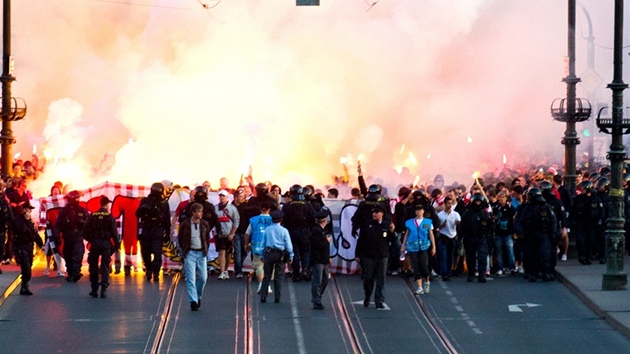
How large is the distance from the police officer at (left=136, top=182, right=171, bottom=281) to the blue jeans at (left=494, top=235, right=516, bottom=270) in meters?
5.29

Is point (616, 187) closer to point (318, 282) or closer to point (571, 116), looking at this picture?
point (318, 282)

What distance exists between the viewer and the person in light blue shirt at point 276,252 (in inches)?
882

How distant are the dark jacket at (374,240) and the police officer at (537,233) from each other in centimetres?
369

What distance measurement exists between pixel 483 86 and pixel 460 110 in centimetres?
98

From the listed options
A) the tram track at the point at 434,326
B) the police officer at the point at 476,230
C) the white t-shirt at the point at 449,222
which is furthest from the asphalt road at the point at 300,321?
the white t-shirt at the point at 449,222

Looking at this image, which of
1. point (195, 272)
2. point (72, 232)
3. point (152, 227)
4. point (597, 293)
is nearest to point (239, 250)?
point (152, 227)

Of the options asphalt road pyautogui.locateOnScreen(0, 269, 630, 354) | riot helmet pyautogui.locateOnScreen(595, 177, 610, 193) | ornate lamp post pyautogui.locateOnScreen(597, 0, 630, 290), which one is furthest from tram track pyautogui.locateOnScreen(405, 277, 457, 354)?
riot helmet pyautogui.locateOnScreen(595, 177, 610, 193)

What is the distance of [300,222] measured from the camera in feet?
81.3

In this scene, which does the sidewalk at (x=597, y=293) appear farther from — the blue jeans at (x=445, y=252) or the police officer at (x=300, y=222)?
the police officer at (x=300, y=222)

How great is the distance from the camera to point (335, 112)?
43281 mm

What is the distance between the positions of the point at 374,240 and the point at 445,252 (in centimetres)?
347

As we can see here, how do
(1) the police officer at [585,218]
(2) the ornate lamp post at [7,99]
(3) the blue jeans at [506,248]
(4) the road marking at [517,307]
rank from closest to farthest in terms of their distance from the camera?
(4) the road marking at [517,307], (3) the blue jeans at [506,248], (1) the police officer at [585,218], (2) the ornate lamp post at [7,99]

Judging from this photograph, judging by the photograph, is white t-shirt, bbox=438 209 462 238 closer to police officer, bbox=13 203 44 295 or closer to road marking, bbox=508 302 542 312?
road marking, bbox=508 302 542 312

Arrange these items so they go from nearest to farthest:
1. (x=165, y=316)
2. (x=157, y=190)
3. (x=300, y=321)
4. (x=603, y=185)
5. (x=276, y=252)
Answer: (x=300, y=321), (x=165, y=316), (x=276, y=252), (x=157, y=190), (x=603, y=185)
